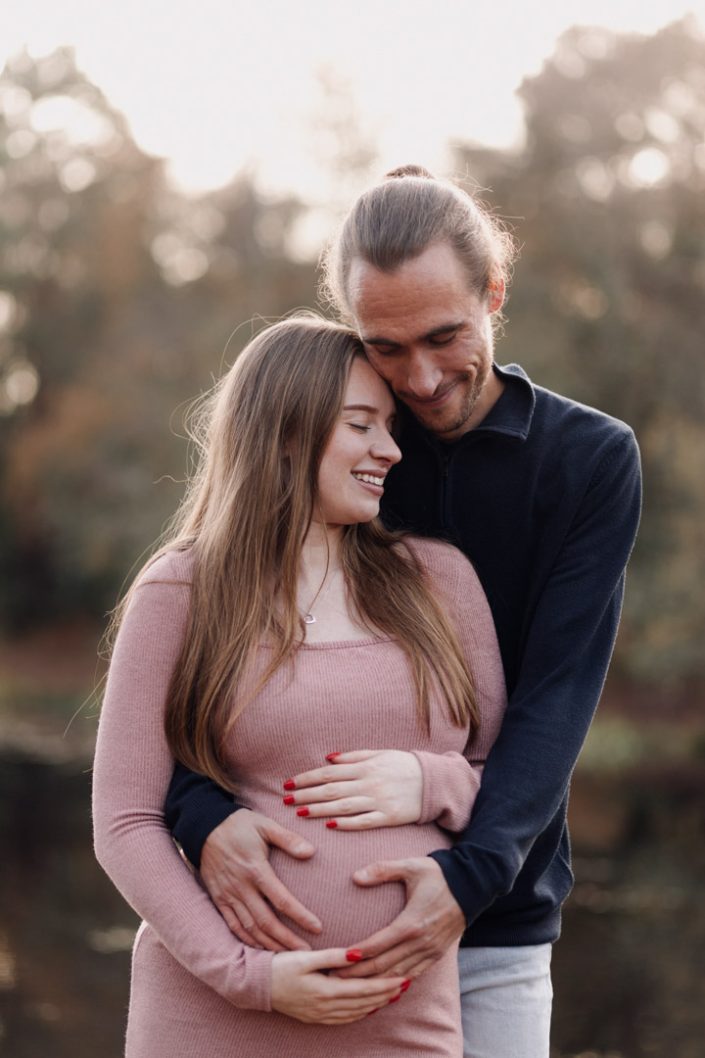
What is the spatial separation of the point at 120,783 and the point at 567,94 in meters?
17.7

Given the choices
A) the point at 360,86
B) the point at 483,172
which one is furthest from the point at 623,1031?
the point at 360,86

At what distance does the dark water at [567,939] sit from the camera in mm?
7281

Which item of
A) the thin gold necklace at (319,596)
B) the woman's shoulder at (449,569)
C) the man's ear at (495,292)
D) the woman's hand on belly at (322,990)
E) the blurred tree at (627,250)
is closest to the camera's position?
the woman's hand on belly at (322,990)

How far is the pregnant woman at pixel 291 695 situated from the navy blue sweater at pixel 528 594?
8 centimetres

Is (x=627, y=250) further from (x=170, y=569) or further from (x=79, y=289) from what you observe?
(x=170, y=569)

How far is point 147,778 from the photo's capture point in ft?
9.39

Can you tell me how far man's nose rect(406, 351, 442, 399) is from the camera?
304cm

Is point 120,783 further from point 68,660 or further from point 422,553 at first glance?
point 68,660

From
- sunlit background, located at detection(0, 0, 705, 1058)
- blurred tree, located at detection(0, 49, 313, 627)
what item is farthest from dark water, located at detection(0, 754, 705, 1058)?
blurred tree, located at detection(0, 49, 313, 627)

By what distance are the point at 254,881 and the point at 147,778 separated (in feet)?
0.99

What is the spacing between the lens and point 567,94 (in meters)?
19.2

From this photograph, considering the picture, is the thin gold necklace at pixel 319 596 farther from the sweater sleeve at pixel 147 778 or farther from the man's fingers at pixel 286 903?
the man's fingers at pixel 286 903

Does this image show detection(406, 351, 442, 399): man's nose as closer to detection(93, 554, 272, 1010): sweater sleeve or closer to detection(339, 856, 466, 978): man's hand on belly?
detection(93, 554, 272, 1010): sweater sleeve

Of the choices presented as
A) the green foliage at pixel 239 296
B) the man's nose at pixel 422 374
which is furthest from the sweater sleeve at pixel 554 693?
the green foliage at pixel 239 296
